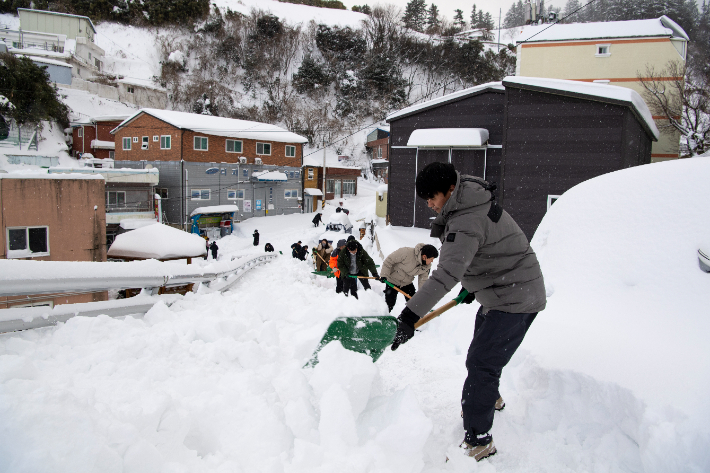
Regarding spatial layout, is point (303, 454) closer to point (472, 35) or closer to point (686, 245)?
point (686, 245)

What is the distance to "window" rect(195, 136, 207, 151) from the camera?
2761 cm

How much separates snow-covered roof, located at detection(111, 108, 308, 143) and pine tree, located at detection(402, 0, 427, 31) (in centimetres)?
3573

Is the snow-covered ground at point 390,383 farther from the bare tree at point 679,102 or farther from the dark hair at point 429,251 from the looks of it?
the bare tree at point 679,102

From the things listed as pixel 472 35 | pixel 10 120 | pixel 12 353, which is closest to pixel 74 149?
pixel 10 120

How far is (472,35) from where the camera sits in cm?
5425

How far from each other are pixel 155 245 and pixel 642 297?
41.0 feet

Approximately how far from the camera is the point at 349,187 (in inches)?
1674

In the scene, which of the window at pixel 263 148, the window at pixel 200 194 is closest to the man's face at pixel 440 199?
the window at pixel 200 194

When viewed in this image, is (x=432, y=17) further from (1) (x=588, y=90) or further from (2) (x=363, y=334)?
(2) (x=363, y=334)

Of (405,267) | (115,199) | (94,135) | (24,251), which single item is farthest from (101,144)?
(405,267)

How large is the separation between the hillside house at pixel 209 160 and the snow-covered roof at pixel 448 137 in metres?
18.2

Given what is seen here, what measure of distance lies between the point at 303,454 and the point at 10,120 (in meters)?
35.9

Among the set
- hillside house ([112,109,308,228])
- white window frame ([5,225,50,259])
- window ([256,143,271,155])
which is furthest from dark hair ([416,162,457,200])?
window ([256,143,271,155])

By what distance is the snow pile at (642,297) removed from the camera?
85.5 inches
